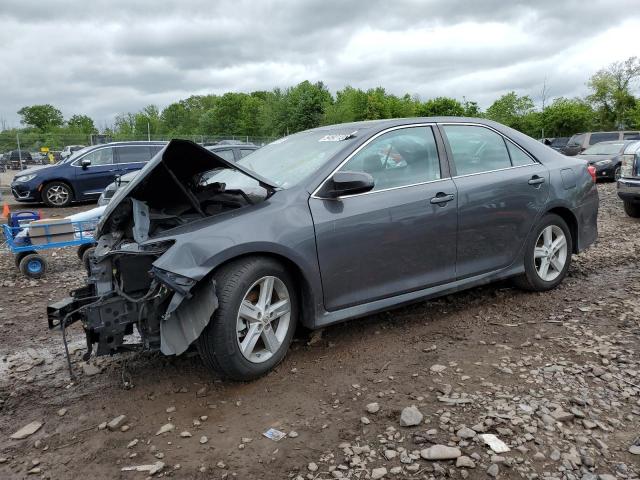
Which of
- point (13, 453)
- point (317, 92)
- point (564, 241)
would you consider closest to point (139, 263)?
point (13, 453)

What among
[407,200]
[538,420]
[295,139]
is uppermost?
[295,139]

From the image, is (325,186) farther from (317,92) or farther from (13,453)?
(317,92)

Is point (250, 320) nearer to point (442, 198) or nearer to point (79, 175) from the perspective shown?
point (442, 198)

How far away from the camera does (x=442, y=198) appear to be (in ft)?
13.1

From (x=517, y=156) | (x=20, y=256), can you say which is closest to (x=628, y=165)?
(x=517, y=156)

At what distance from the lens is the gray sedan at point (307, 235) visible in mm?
3111

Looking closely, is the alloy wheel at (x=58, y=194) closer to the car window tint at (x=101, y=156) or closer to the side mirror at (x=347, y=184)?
the car window tint at (x=101, y=156)

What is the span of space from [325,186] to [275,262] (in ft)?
2.15

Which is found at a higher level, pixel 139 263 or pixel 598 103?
pixel 598 103

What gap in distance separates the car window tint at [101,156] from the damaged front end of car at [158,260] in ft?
37.8

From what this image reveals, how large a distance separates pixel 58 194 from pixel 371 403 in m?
13.2

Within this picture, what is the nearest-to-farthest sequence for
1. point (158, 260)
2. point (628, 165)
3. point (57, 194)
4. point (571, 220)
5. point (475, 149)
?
1. point (158, 260)
2. point (475, 149)
3. point (571, 220)
4. point (628, 165)
5. point (57, 194)

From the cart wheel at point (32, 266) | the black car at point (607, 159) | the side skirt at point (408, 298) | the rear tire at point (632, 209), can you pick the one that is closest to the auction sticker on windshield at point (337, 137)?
the side skirt at point (408, 298)

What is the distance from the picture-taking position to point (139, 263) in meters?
3.19
